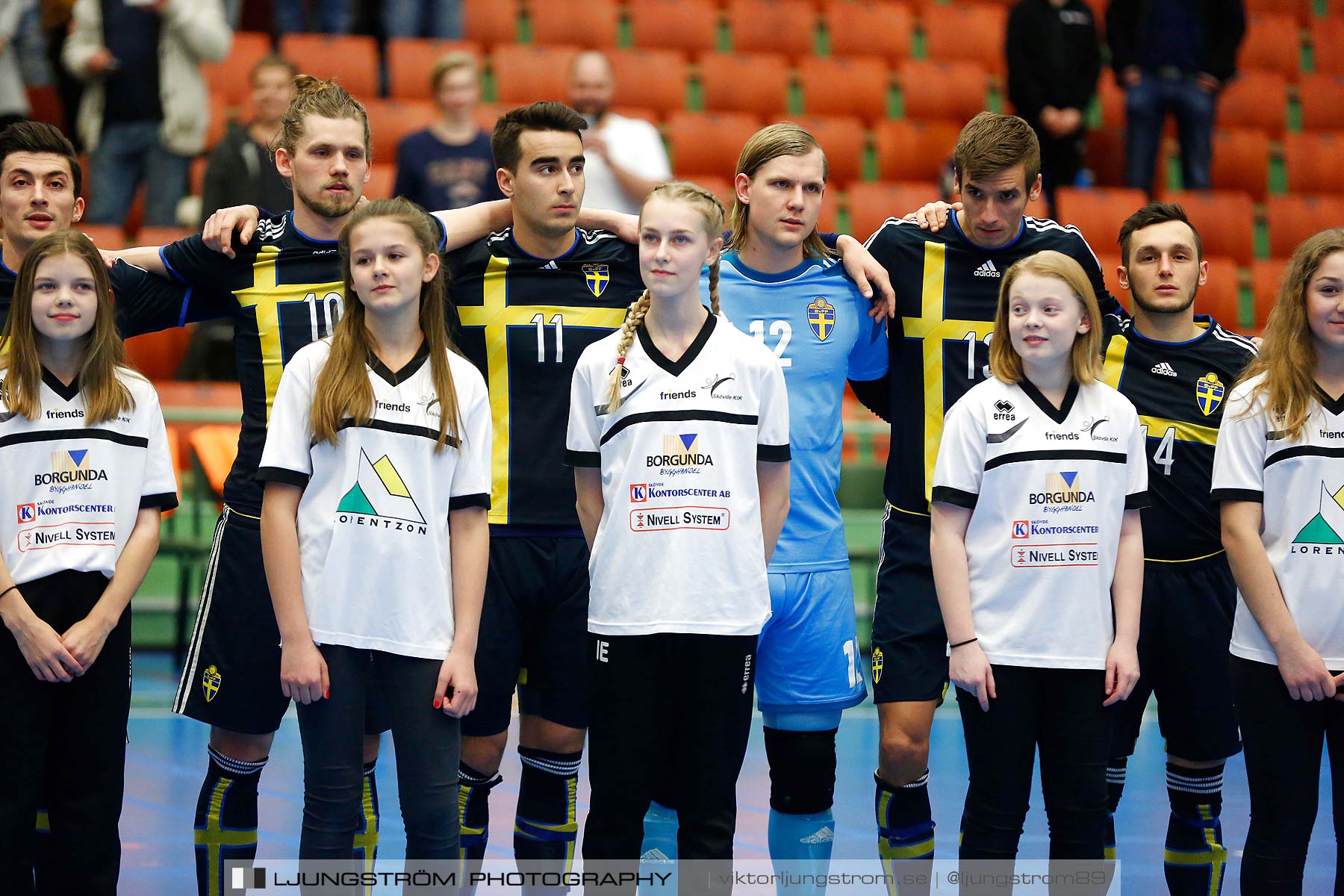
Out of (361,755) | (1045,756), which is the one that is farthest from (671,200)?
(1045,756)

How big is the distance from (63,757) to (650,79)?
7.76 metres

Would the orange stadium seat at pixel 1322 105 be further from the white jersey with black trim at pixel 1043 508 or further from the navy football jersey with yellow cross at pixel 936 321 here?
the white jersey with black trim at pixel 1043 508

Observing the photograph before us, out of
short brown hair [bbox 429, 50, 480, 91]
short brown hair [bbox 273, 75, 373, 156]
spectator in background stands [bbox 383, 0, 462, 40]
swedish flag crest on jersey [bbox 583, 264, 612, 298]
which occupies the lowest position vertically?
swedish flag crest on jersey [bbox 583, 264, 612, 298]

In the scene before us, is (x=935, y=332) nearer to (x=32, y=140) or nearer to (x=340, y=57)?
(x=32, y=140)

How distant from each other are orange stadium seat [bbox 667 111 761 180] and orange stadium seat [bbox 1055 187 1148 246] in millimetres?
2081

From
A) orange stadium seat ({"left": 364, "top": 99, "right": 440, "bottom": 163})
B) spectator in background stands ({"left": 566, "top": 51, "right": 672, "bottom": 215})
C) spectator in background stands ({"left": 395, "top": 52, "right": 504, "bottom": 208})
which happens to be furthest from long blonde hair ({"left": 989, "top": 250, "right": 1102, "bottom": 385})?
orange stadium seat ({"left": 364, "top": 99, "right": 440, "bottom": 163})

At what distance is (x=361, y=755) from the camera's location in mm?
3406

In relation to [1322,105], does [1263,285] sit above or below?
below

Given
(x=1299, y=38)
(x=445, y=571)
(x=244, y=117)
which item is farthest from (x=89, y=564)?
(x=1299, y=38)

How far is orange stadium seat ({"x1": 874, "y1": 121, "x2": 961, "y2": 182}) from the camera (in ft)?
34.5

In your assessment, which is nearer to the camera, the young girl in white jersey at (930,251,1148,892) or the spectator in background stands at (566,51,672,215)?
the young girl in white jersey at (930,251,1148,892)

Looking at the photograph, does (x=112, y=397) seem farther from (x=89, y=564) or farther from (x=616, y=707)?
(x=616, y=707)

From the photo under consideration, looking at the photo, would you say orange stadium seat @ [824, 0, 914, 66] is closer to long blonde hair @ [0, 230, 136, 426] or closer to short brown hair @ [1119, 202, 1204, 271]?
short brown hair @ [1119, 202, 1204, 271]

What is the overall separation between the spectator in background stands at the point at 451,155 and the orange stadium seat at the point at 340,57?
8.60 ft
